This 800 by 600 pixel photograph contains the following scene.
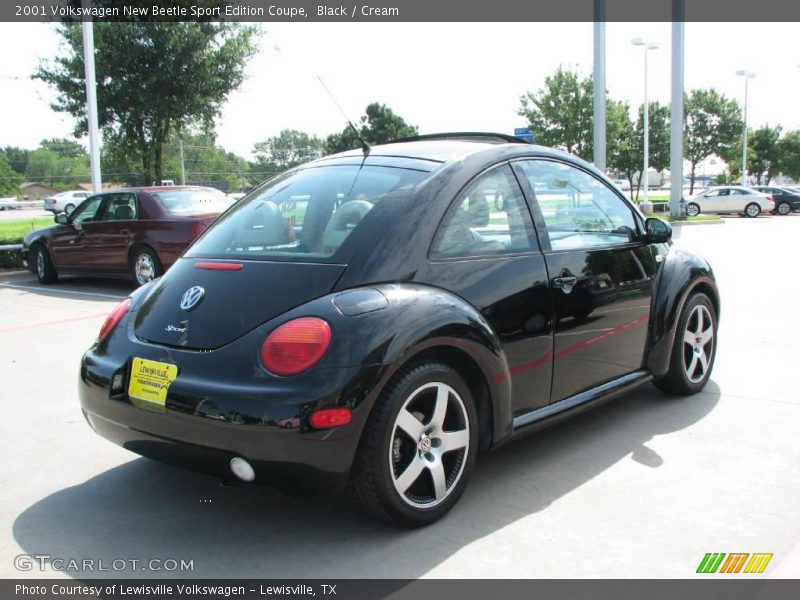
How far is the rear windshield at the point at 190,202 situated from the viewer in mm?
11219

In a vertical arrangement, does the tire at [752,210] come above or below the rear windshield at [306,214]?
above

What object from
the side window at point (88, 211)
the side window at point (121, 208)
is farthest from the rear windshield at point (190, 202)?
the side window at point (88, 211)

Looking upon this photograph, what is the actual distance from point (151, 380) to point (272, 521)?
82 cm

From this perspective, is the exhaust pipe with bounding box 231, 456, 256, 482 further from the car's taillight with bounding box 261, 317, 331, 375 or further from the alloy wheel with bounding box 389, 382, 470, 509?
the alloy wheel with bounding box 389, 382, 470, 509

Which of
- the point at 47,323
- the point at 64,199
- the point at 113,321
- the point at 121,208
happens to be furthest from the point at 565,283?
the point at 64,199

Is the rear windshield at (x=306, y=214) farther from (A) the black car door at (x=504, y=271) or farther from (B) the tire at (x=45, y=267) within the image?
(B) the tire at (x=45, y=267)

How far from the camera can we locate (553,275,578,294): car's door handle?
3.94 m

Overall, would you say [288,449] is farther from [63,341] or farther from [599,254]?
[63,341]

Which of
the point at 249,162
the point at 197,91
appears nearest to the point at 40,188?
the point at 249,162

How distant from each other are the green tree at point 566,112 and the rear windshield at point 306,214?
38539 mm

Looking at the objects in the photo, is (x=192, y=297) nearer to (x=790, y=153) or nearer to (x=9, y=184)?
(x=9, y=184)

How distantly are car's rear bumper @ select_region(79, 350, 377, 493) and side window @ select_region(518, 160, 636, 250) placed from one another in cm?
162

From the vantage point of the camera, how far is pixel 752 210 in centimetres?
3603

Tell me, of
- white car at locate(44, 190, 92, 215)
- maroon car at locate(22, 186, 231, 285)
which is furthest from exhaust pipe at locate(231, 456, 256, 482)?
white car at locate(44, 190, 92, 215)
